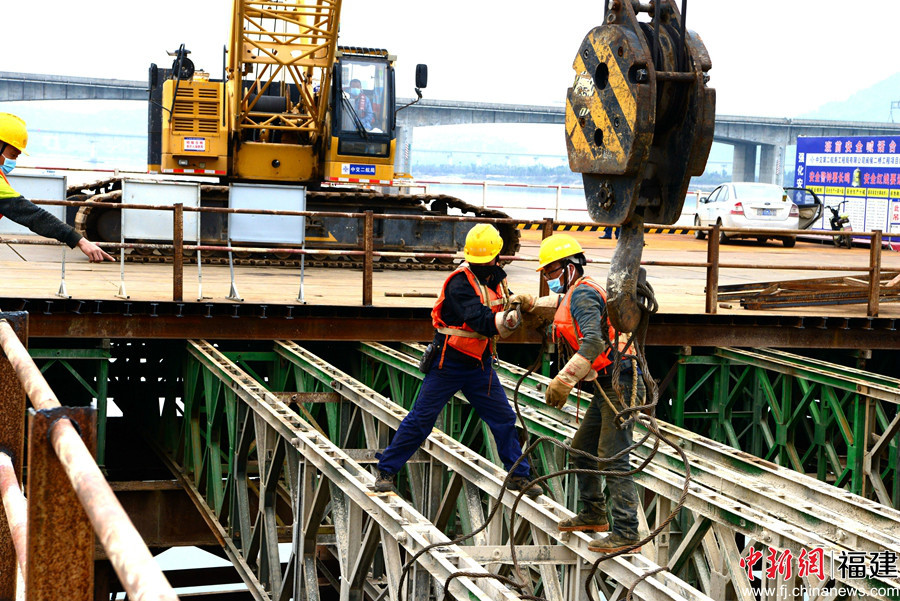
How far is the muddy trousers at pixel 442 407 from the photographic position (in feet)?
24.1

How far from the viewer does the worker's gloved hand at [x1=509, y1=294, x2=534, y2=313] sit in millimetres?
7125

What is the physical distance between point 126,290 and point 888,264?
1602 centimetres

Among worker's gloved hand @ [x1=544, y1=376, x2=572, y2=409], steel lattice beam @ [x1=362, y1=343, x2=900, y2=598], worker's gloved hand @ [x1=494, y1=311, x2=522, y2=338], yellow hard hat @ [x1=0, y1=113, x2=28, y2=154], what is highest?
yellow hard hat @ [x1=0, y1=113, x2=28, y2=154]

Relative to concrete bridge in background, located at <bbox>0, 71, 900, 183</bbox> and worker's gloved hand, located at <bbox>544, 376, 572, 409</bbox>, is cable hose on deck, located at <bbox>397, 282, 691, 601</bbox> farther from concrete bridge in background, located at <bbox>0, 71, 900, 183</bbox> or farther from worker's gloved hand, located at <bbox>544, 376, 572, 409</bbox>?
concrete bridge in background, located at <bbox>0, 71, 900, 183</bbox>

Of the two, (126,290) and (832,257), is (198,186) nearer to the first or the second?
(126,290)

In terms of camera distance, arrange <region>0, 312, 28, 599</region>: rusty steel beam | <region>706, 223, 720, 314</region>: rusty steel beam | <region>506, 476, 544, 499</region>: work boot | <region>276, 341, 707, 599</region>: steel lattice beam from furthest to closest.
A: <region>706, 223, 720, 314</region>: rusty steel beam, <region>506, 476, 544, 499</region>: work boot, <region>276, 341, 707, 599</region>: steel lattice beam, <region>0, 312, 28, 599</region>: rusty steel beam

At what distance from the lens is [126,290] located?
13367mm

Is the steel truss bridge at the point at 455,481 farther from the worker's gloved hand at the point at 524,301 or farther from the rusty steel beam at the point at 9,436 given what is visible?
the worker's gloved hand at the point at 524,301

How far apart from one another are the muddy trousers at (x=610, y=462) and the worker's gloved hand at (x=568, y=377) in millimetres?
417

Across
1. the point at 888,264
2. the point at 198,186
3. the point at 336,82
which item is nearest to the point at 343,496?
the point at 198,186

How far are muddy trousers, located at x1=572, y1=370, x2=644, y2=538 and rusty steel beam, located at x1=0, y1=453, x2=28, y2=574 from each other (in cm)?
352

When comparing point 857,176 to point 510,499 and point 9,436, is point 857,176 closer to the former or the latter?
point 510,499

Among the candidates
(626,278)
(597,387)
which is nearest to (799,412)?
(597,387)

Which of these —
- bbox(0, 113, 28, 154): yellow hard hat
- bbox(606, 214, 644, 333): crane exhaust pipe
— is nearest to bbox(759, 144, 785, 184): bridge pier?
bbox(0, 113, 28, 154): yellow hard hat
